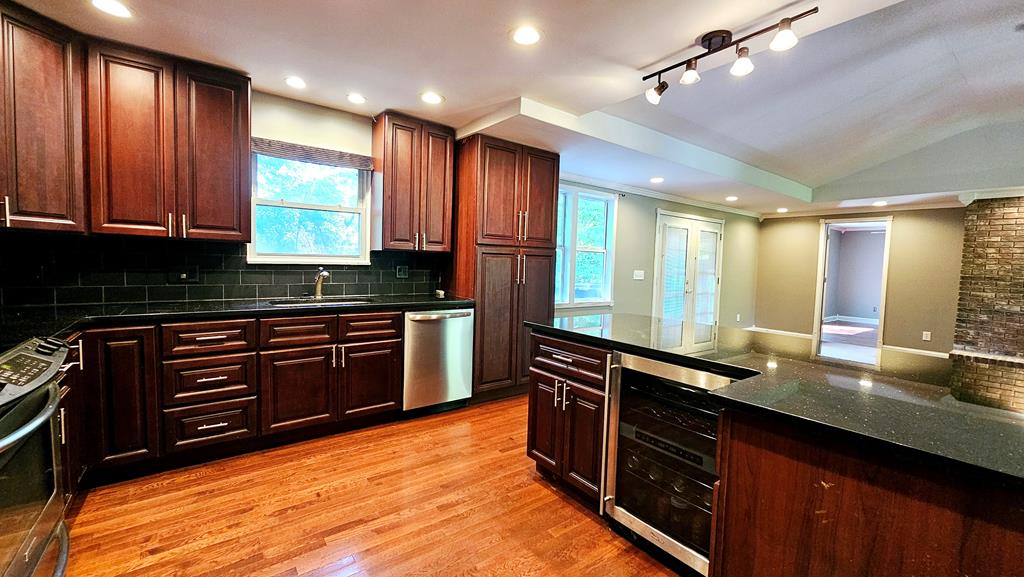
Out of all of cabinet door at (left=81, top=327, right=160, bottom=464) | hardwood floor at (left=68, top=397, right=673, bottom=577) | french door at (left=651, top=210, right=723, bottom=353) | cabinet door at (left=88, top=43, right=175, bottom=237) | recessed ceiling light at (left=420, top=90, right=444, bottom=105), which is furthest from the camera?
french door at (left=651, top=210, right=723, bottom=353)

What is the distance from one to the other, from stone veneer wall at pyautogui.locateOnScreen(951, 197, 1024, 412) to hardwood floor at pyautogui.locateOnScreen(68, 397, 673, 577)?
540 cm

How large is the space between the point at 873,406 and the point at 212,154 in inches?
135

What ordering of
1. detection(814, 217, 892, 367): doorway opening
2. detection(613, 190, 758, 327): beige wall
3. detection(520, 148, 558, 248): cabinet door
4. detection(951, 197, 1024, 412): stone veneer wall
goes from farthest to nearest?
1. detection(814, 217, 892, 367): doorway opening
2. detection(613, 190, 758, 327): beige wall
3. detection(951, 197, 1024, 412): stone veneer wall
4. detection(520, 148, 558, 248): cabinet door

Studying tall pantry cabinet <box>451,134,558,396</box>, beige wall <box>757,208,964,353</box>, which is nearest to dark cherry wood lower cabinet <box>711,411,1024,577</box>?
tall pantry cabinet <box>451,134,558,396</box>

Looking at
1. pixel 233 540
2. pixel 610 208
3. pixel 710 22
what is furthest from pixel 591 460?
pixel 610 208

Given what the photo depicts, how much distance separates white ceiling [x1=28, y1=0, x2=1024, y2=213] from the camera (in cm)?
193

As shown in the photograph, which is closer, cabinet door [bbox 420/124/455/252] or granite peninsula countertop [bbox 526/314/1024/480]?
granite peninsula countertop [bbox 526/314/1024/480]

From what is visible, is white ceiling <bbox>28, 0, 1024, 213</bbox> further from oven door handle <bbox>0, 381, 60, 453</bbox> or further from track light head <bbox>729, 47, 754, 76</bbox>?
oven door handle <bbox>0, 381, 60, 453</bbox>

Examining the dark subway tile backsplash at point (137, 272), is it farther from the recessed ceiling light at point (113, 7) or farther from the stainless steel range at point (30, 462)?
the recessed ceiling light at point (113, 7)

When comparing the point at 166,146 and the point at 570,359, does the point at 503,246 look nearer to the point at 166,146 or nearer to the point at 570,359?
the point at 570,359

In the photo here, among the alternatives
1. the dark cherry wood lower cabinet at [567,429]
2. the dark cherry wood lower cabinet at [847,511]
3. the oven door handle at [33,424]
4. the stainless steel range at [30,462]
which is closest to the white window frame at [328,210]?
the stainless steel range at [30,462]

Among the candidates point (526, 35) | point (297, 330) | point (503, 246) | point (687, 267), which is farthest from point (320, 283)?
point (687, 267)

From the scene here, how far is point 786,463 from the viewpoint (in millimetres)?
1082

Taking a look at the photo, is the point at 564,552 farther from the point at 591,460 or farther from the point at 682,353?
the point at 682,353
